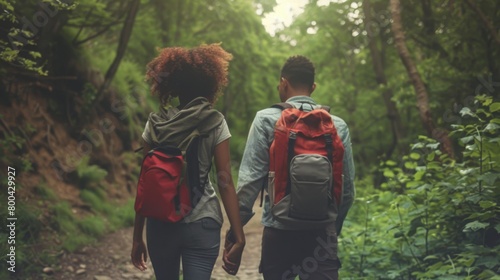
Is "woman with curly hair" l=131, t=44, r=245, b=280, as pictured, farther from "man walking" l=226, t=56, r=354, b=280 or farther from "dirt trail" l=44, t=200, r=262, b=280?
"dirt trail" l=44, t=200, r=262, b=280

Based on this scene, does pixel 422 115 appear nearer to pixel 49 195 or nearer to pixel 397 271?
pixel 397 271

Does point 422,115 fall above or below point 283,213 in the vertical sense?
above

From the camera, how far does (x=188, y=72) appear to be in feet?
10.0

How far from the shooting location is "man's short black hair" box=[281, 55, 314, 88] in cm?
341

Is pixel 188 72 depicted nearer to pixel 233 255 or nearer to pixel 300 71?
pixel 300 71

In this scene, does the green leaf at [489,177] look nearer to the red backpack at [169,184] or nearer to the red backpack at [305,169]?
the red backpack at [305,169]

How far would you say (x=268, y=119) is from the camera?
130 inches

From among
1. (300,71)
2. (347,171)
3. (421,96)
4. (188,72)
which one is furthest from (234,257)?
(421,96)

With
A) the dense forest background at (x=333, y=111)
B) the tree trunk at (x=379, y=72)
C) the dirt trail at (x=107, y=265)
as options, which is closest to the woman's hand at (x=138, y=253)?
the dense forest background at (x=333, y=111)

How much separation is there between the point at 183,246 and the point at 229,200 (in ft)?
1.32

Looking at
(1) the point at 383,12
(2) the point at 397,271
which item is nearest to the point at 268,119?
(2) the point at 397,271

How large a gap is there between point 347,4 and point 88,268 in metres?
9.53

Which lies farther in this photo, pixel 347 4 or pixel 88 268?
pixel 347 4

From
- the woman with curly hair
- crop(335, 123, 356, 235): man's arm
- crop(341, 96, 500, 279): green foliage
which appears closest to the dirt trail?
crop(341, 96, 500, 279): green foliage
